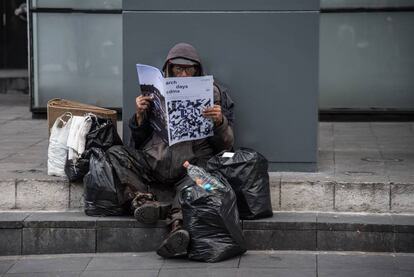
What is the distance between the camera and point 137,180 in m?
6.72

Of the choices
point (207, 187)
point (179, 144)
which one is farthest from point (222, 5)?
point (207, 187)

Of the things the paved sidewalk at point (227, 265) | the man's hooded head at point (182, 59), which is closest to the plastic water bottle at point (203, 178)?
the paved sidewalk at point (227, 265)

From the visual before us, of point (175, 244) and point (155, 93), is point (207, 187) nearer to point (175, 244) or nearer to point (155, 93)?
point (175, 244)

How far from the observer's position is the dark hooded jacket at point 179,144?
6.71m

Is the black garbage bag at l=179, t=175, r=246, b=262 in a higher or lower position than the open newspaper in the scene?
lower

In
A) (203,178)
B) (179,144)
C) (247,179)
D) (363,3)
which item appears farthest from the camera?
(363,3)

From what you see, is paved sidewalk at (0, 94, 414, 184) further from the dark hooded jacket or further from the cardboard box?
the dark hooded jacket

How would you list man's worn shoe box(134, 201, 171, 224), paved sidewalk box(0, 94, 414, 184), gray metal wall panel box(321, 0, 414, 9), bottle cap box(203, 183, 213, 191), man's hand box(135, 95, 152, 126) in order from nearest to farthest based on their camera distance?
bottle cap box(203, 183, 213, 191)
man's worn shoe box(134, 201, 171, 224)
man's hand box(135, 95, 152, 126)
paved sidewalk box(0, 94, 414, 184)
gray metal wall panel box(321, 0, 414, 9)

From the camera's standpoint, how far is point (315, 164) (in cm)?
725

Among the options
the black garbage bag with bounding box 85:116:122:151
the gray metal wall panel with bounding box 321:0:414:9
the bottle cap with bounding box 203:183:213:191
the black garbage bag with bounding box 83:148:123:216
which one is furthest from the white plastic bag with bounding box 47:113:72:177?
the gray metal wall panel with bounding box 321:0:414:9

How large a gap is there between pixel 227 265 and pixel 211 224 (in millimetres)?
302

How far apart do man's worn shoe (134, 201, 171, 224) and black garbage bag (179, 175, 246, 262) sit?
0.24 metres

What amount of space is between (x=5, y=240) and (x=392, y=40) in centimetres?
573

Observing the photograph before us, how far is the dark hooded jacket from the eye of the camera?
6715 millimetres
